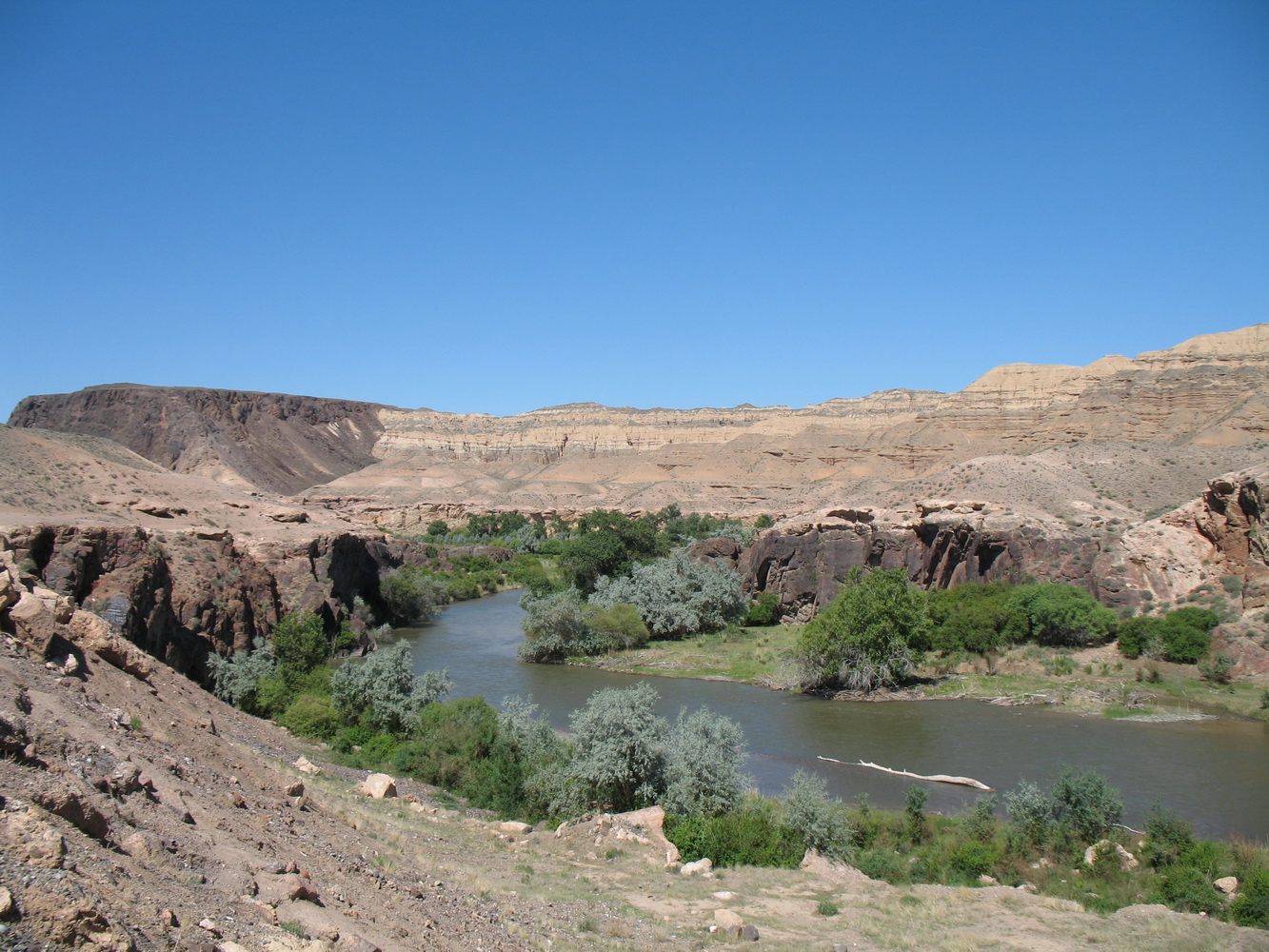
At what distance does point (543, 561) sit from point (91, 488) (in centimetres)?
4322

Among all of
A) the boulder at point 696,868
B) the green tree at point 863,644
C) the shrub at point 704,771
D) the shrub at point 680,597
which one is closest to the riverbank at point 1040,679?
the green tree at point 863,644

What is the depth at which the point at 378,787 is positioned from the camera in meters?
16.0

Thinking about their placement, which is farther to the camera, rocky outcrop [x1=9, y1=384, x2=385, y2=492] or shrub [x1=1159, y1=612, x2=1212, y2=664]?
rocky outcrop [x1=9, y1=384, x2=385, y2=492]

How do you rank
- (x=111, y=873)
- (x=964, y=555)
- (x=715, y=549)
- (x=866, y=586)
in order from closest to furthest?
(x=111, y=873) → (x=866, y=586) → (x=964, y=555) → (x=715, y=549)

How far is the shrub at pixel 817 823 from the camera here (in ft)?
51.7

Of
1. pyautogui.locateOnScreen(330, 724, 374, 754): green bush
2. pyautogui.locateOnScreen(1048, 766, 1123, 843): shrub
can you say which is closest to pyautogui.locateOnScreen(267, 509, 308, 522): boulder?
pyautogui.locateOnScreen(330, 724, 374, 754): green bush

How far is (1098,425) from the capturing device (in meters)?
78.9

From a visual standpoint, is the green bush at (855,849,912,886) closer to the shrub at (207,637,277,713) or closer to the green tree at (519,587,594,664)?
the shrub at (207,637,277,713)

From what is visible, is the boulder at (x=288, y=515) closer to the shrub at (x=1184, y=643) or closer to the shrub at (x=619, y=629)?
the shrub at (x=619, y=629)

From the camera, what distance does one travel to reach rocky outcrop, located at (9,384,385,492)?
135 m

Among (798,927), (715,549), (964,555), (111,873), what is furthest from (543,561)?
(111,873)

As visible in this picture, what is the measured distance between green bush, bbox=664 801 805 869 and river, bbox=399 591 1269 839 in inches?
202

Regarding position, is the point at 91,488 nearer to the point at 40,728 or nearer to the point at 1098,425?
the point at 40,728

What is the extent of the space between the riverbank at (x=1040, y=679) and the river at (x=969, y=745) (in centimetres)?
85
